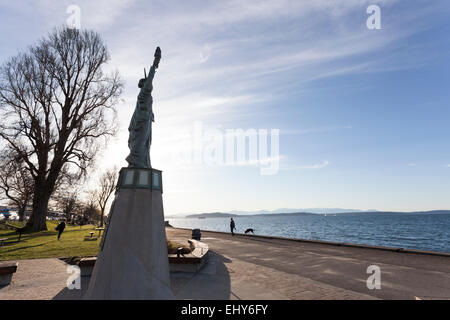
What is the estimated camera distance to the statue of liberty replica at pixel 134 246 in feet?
15.3

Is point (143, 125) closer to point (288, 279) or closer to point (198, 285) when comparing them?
point (198, 285)

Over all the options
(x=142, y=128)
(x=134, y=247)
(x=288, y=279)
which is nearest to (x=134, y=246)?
(x=134, y=247)

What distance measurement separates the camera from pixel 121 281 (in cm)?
462

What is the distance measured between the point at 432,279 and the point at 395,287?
1702 mm

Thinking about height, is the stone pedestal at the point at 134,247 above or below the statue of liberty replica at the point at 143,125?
below

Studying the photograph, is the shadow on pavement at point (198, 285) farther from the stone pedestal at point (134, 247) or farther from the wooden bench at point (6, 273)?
the wooden bench at point (6, 273)

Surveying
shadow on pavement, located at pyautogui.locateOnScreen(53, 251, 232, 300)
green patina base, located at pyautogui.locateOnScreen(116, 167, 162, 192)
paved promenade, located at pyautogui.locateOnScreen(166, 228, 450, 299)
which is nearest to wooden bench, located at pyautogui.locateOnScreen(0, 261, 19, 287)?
shadow on pavement, located at pyautogui.locateOnScreen(53, 251, 232, 300)

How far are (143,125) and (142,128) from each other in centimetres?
8

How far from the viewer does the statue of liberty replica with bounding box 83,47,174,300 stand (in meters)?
4.65

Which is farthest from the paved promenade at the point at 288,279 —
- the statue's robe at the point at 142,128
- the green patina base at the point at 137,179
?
the statue's robe at the point at 142,128

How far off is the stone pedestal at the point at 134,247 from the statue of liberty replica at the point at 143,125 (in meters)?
0.69

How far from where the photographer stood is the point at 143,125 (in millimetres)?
6484

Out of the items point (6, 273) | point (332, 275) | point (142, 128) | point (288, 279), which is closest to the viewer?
point (142, 128)

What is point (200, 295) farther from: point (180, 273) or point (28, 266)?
point (28, 266)
